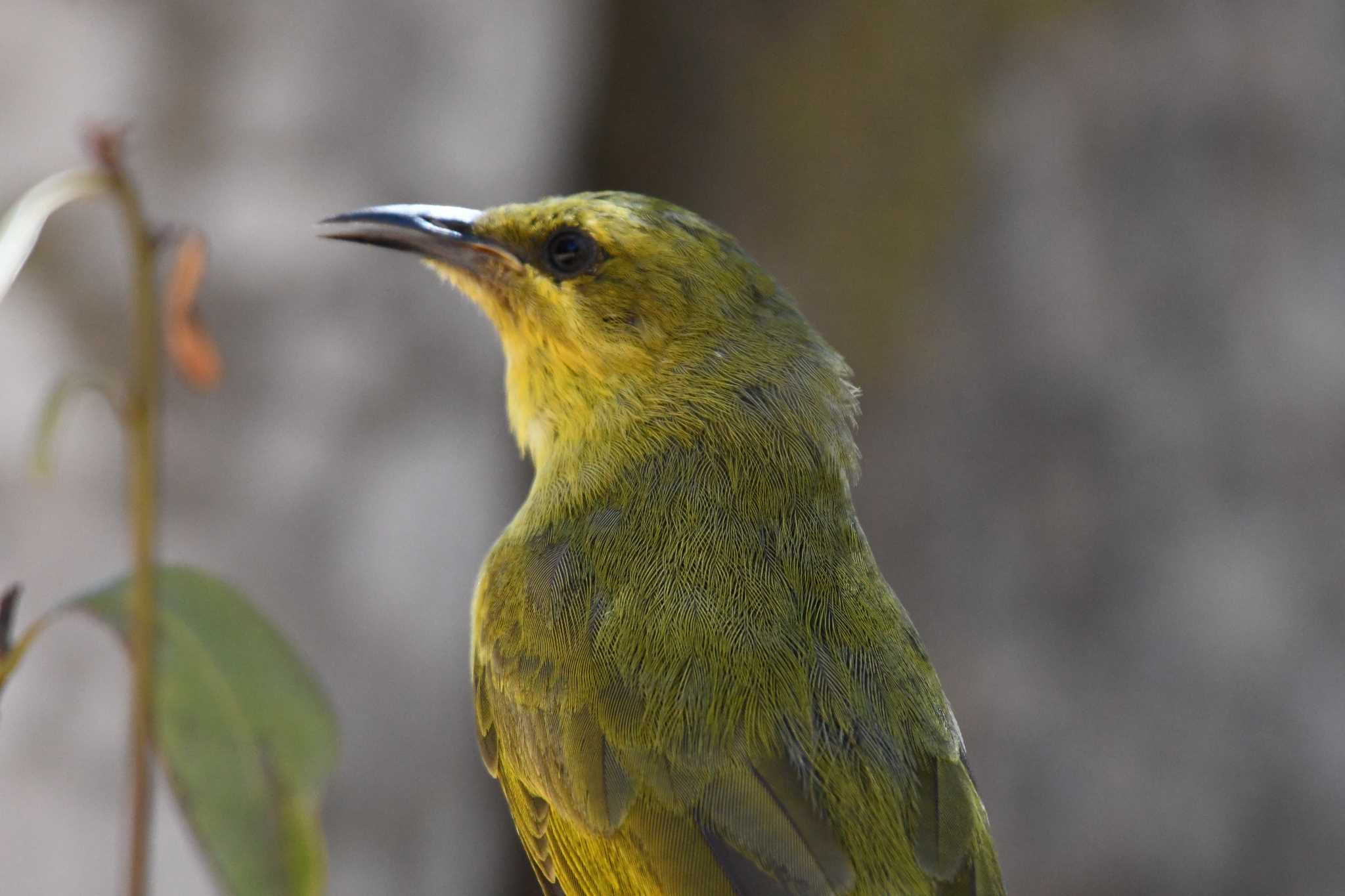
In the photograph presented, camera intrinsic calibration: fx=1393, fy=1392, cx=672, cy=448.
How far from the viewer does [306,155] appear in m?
4.38

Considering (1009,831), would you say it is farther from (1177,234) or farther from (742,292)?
(742,292)

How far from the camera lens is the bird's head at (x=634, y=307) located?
6.29 feet

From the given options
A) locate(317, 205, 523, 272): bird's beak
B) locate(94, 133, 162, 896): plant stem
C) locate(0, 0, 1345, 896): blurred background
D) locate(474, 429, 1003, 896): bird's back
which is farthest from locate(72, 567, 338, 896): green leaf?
locate(0, 0, 1345, 896): blurred background

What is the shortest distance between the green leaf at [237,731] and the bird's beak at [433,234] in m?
0.54

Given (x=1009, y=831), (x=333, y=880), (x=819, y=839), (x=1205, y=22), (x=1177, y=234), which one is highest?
(x=1205, y=22)

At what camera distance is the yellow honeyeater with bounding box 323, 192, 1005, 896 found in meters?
1.58

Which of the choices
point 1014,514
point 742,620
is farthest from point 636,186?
point 742,620

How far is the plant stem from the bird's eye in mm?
846

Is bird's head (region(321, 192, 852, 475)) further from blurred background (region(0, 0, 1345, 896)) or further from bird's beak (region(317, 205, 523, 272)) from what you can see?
blurred background (region(0, 0, 1345, 896))

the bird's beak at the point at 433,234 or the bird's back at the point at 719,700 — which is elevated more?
the bird's beak at the point at 433,234

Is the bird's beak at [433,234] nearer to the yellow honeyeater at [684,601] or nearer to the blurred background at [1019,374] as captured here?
the yellow honeyeater at [684,601]

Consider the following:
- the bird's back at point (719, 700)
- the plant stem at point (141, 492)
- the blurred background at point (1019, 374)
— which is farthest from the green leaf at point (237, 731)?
the blurred background at point (1019, 374)

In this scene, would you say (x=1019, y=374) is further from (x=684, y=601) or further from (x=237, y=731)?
(x=237, y=731)

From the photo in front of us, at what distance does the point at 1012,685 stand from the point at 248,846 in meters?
3.44
